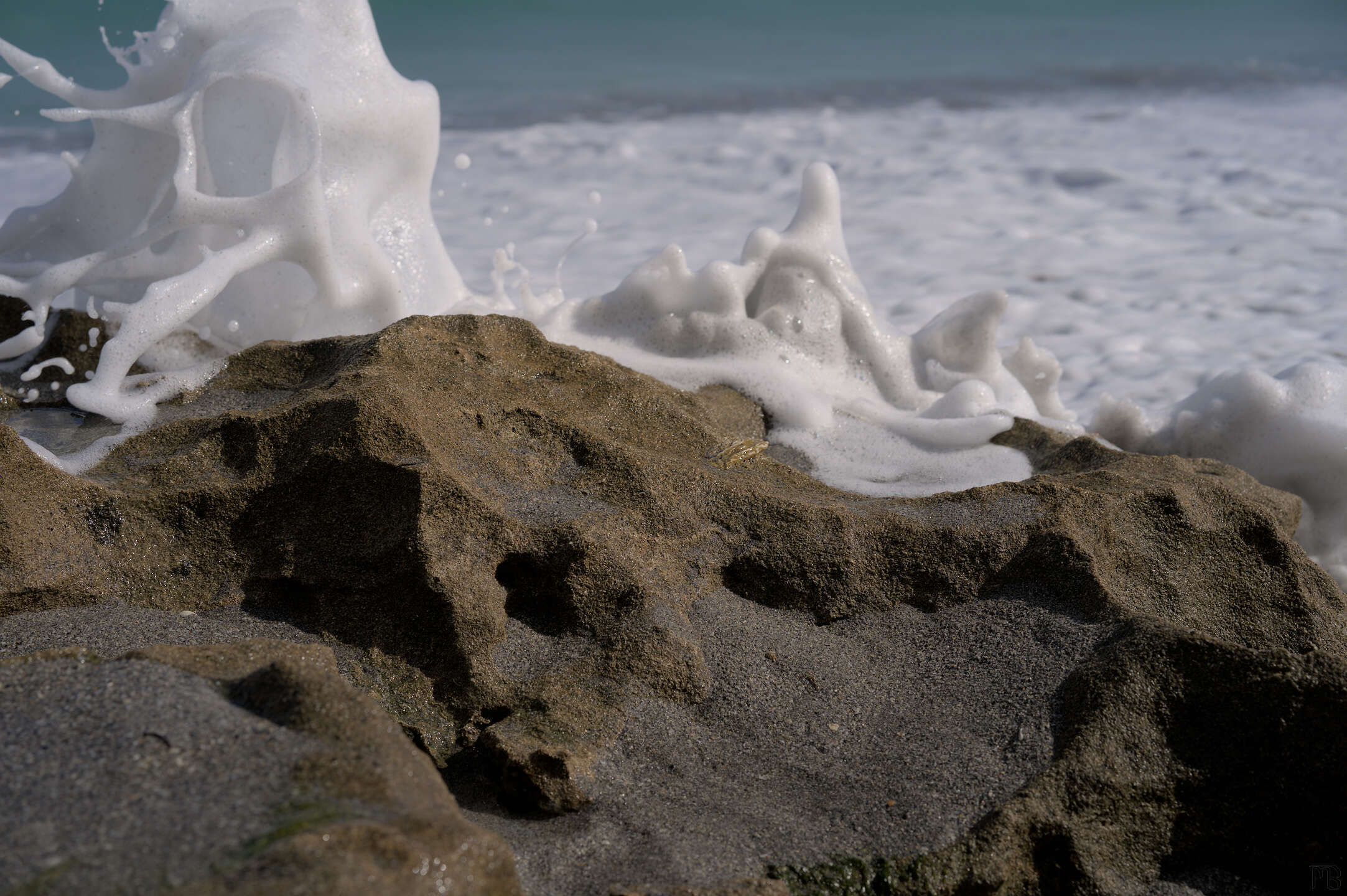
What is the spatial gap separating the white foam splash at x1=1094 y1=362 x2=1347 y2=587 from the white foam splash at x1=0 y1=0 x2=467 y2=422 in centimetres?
194

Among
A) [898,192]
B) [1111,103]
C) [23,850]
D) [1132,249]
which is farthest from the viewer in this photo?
[1111,103]

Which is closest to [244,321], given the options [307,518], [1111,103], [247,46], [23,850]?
[247,46]

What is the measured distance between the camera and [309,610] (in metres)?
1.56

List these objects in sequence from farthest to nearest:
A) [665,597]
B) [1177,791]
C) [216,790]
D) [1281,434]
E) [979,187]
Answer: [979,187] < [1281,434] < [665,597] < [1177,791] < [216,790]

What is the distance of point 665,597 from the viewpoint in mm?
1548

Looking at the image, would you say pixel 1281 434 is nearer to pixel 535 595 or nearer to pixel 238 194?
pixel 535 595

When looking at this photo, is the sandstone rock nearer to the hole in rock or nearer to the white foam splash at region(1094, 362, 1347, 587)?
the hole in rock

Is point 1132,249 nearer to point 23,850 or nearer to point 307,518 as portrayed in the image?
point 307,518

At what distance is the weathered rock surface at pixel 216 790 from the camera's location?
846mm

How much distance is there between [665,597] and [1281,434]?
1.77m

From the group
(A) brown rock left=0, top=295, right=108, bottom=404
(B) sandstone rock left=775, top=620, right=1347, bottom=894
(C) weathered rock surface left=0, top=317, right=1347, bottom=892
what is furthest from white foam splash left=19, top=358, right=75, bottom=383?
(B) sandstone rock left=775, top=620, right=1347, bottom=894

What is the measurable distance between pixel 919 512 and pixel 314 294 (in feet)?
5.21

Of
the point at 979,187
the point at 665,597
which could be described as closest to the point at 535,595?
the point at 665,597

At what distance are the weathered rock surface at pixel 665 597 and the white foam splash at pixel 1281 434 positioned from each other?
2.22 feet
